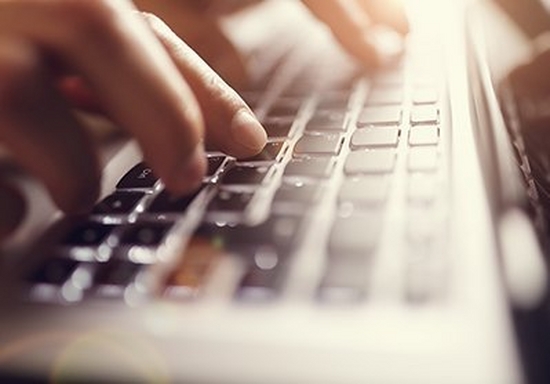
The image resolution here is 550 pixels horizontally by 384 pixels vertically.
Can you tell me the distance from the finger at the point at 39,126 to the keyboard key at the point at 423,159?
21 centimetres

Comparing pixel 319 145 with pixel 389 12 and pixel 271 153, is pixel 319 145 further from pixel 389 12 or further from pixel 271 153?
pixel 389 12

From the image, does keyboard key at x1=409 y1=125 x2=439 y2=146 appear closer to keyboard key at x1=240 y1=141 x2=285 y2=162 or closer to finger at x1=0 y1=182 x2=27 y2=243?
keyboard key at x1=240 y1=141 x2=285 y2=162

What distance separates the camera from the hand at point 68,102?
461 mm

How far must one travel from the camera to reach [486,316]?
34cm

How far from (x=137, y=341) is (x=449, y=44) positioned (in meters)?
0.54

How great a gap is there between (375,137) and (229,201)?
0.15 metres

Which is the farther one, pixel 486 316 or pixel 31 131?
pixel 31 131

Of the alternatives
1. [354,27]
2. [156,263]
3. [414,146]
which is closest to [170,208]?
[156,263]

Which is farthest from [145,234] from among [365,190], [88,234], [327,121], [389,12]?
[389,12]

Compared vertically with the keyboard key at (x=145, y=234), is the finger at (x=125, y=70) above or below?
above

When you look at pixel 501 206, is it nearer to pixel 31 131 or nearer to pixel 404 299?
pixel 404 299

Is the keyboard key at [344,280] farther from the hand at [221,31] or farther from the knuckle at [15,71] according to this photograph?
the hand at [221,31]

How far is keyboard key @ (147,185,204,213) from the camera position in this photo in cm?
50

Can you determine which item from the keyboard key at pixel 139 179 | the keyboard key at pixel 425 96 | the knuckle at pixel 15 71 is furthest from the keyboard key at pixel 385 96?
the knuckle at pixel 15 71
